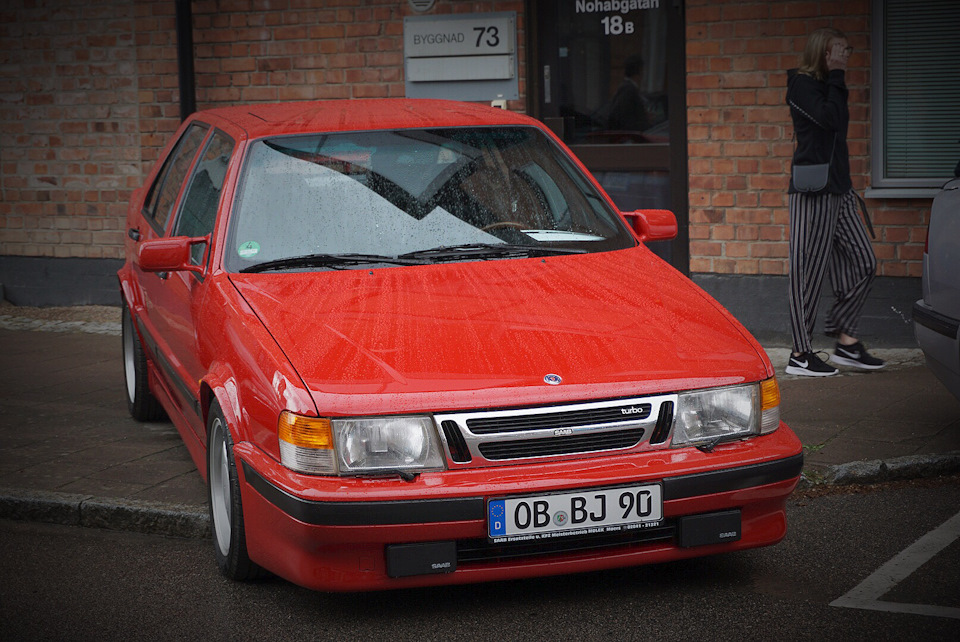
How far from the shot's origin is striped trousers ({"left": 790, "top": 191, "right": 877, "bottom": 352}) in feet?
23.8

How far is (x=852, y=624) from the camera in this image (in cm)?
380

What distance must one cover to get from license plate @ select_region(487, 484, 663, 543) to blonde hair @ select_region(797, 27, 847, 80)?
415 cm

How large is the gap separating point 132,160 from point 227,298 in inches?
254

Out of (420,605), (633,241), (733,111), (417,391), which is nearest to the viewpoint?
(417,391)

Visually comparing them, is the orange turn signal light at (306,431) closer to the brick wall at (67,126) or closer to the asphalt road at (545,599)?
the asphalt road at (545,599)

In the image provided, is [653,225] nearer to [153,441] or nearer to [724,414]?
[724,414]

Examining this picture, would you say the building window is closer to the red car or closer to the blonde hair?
the blonde hair

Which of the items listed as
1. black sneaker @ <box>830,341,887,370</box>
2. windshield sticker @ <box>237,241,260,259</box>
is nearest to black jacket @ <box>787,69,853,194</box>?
black sneaker @ <box>830,341,887,370</box>

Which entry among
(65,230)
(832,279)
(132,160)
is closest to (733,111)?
(832,279)

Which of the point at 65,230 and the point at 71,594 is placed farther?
the point at 65,230

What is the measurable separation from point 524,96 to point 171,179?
3.75 m

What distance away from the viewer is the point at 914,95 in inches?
318

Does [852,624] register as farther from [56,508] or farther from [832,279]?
[832,279]

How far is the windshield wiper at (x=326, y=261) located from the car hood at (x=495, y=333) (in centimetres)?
6
